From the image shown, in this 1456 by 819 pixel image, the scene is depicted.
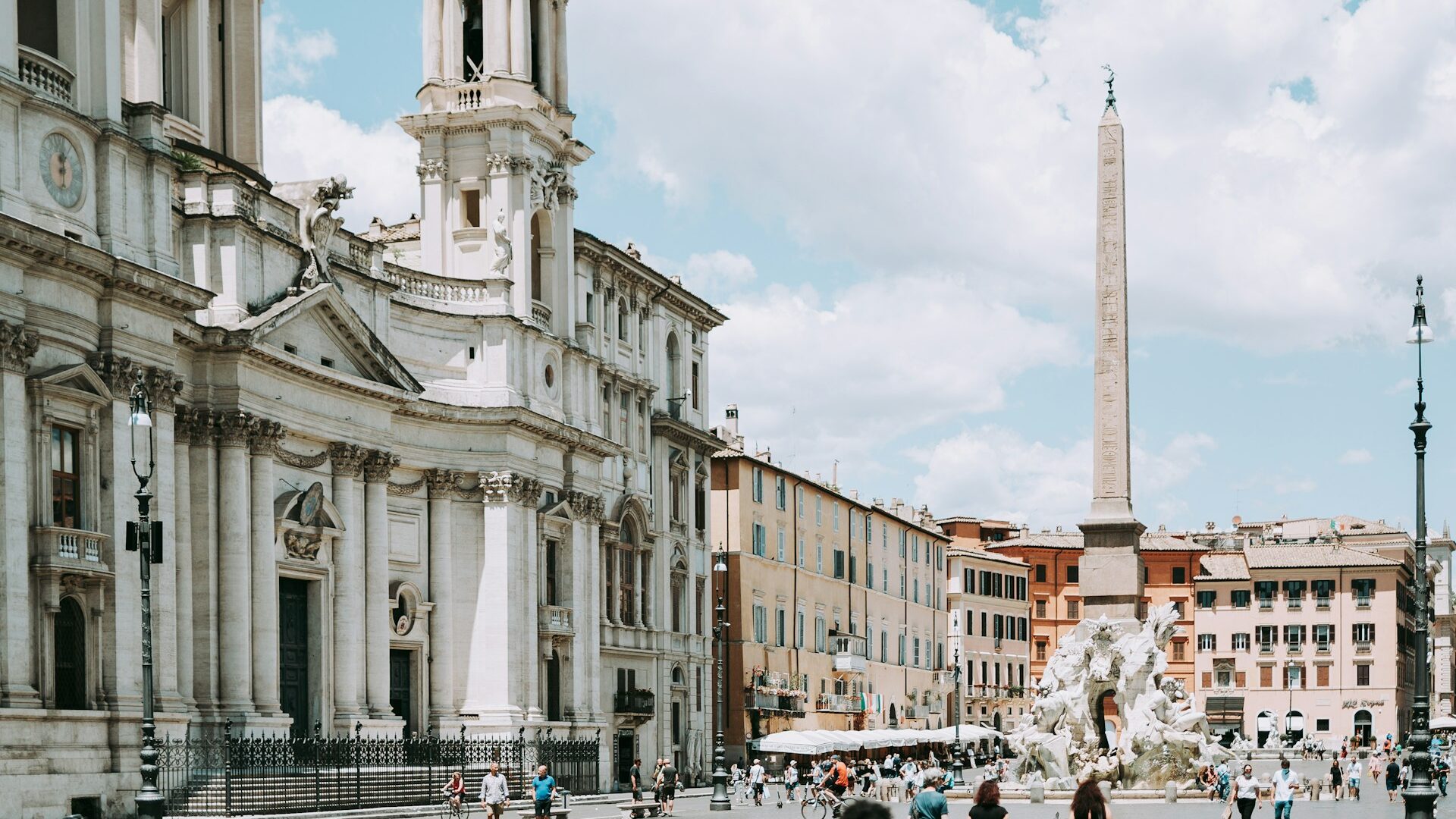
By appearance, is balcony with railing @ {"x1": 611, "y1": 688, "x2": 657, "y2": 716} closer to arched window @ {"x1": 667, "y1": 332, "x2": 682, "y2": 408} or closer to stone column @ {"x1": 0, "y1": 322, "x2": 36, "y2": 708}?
arched window @ {"x1": 667, "y1": 332, "x2": 682, "y2": 408}

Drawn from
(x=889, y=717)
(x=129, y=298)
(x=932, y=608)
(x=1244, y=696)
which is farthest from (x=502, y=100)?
(x=1244, y=696)

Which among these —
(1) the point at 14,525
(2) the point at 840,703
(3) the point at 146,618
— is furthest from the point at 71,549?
(2) the point at 840,703

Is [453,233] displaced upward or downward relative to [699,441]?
upward

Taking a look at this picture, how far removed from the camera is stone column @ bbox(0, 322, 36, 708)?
31391 mm

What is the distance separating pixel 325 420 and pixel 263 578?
14.7 ft

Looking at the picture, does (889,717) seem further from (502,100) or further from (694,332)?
(502,100)

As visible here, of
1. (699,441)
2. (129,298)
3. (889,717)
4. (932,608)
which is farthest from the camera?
Result: (932,608)

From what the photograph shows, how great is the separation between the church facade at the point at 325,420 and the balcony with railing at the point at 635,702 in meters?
0.16

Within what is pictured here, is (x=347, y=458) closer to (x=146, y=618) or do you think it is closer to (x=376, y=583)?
(x=376, y=583)

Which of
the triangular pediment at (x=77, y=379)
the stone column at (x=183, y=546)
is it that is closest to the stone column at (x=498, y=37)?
the stone column at (x=183, y=546)

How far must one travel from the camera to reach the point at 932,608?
97.4m

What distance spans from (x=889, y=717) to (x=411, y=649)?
137 feet

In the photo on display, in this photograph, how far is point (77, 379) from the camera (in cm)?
3341

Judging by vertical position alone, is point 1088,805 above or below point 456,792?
above
